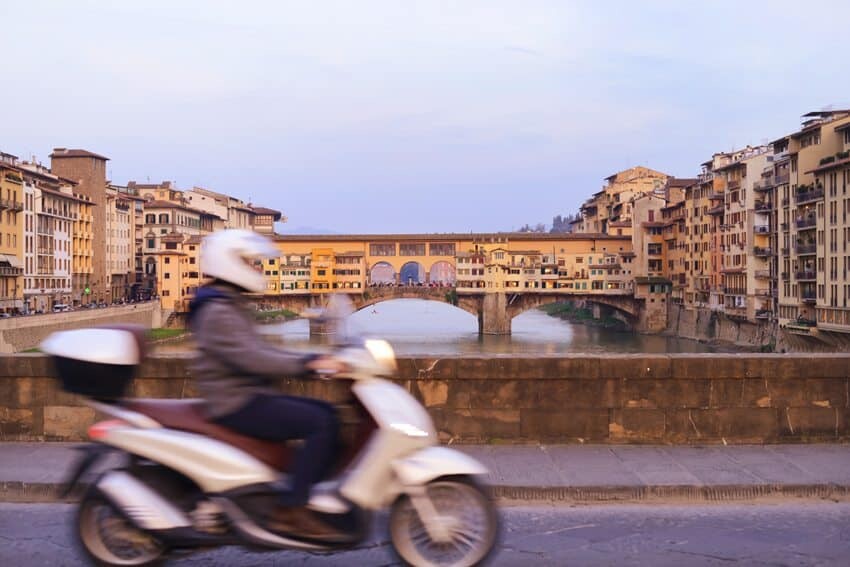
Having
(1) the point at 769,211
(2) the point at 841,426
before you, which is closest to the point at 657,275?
(1) the point at 769,211

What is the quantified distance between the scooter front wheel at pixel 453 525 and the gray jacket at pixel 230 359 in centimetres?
68

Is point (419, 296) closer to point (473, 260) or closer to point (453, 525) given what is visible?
point (473, 260)

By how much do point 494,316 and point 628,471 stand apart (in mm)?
64643

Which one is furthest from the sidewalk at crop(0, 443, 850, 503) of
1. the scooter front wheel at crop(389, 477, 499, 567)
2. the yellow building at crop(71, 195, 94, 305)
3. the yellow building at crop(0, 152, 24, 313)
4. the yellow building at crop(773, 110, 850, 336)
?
the yellow building at crop(71, 195, 94, 305)

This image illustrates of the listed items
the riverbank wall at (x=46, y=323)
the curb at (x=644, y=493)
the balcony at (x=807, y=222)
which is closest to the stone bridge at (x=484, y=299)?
the riverbank wall at (x=46, y=323)

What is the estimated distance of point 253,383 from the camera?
12.9 feet

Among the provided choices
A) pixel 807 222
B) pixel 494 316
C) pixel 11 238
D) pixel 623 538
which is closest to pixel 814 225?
pixel 807 222

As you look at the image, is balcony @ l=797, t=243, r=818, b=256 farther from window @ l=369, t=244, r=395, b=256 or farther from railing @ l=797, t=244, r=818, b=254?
window @ l=369, t=244, r=395, b=256

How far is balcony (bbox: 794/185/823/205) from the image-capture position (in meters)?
44.1

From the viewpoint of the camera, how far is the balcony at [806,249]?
4522 cm

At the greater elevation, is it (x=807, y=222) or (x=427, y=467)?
(x=807, y=222)

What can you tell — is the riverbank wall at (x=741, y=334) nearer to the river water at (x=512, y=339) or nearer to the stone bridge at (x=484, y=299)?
the river water at (x=512, y=339)

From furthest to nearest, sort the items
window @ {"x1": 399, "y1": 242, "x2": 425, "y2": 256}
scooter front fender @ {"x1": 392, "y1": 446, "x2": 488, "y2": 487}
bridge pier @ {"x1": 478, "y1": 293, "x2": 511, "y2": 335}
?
window @ {"x1": 399, "y1": 242, "x2": 425, "y2": 256}
bridge pier @ {"x1": 478, "y1": 293, "x2": 511, "y2": 335}
scooter front fender @ {"x1": 392, "y1": 446, "x2": 488, "y2": 487}

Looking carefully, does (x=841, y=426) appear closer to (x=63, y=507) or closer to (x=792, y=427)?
(x=792, y=427)
